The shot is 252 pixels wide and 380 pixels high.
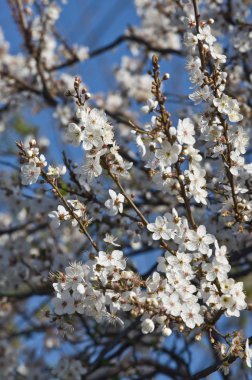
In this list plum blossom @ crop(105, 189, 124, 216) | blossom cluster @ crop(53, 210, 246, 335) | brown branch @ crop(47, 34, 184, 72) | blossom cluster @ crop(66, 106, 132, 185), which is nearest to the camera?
blossom cluster @ crop(53, 210, 246, 335)

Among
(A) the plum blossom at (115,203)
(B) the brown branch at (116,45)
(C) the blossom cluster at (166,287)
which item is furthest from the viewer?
(B) the brown branch at (116,45)

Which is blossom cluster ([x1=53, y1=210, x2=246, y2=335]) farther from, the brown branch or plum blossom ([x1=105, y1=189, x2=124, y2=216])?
the brown branch

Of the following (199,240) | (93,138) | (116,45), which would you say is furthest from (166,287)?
(116,45)

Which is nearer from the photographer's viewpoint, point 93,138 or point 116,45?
point 93,138

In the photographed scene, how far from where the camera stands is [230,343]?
2.85 metres

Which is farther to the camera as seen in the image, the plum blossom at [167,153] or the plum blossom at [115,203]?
the plum blossom at [115,203]

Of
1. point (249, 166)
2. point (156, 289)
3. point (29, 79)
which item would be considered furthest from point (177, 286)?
point (29, 79)

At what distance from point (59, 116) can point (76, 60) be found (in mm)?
744

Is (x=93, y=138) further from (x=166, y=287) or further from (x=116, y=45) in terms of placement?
(x=116, y=45)

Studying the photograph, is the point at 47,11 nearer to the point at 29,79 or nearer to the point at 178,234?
the point at 29,79

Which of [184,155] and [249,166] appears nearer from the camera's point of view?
[184,155]

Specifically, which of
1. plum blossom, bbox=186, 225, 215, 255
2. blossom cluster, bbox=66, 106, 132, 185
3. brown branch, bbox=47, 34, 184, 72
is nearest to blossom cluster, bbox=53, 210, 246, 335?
plum blossom, bbox=186, 225, 215, 255

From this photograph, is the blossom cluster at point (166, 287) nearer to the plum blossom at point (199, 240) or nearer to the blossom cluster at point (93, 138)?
the plum blossom at point (199, 240)

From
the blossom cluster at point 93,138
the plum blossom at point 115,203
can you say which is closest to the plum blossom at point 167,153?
the blossom cluster at point 93,138
